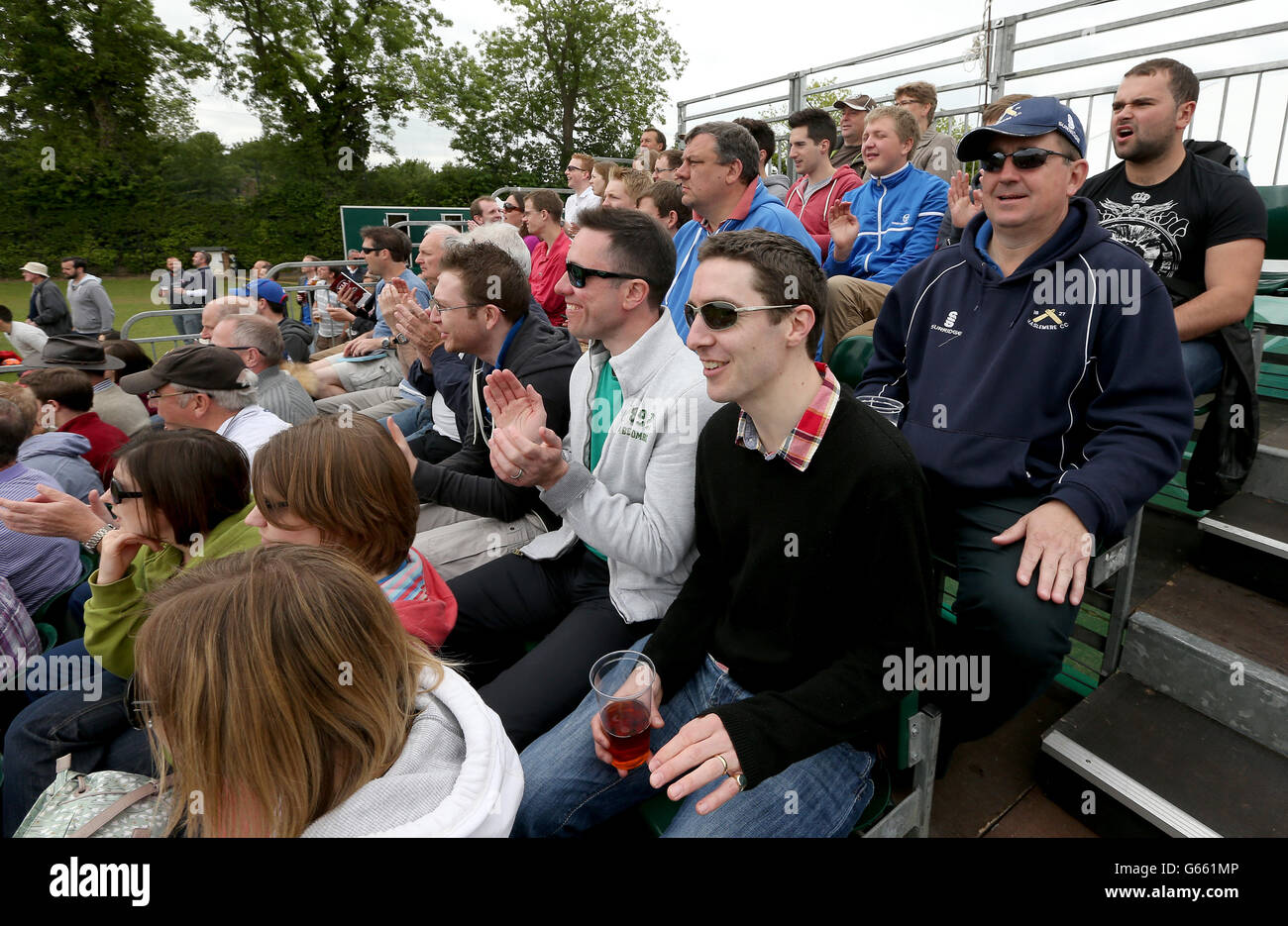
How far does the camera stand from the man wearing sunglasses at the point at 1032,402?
6.25 feet

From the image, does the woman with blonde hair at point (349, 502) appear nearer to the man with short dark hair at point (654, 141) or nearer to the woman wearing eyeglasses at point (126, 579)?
the woman wearing eyeglasses at point (126, 579)

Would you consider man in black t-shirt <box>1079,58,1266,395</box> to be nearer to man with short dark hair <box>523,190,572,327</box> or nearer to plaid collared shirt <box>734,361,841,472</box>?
plaid collared shirt <box>734,361,841,472</box>

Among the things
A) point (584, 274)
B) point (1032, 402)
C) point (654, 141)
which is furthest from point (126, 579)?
point (654, 141)

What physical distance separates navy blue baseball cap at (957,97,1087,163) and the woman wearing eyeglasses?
2.84 meters

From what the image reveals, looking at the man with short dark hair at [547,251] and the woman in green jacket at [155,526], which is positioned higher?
the man with short dark hair at [547,251]

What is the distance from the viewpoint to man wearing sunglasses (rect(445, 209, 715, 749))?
7.24 feet

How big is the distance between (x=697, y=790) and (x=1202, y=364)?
8.64 ft

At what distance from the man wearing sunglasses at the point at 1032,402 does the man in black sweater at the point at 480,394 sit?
160 cm

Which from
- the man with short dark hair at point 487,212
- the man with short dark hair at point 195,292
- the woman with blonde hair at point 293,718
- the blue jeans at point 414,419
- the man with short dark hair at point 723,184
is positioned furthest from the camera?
the man with short dark hair at point 195,292

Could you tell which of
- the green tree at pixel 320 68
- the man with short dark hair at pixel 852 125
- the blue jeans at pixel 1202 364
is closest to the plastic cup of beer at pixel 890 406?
the blue jeans at pixel 1202 364

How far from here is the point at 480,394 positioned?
3.56 meters

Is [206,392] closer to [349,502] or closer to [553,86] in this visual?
[349,502]

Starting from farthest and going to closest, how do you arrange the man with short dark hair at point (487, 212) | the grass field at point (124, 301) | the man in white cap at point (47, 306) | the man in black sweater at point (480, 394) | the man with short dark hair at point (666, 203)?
1. the grass field at point (124, 301)
2. the man in white cap at point (47, 306)
3. the man with short dark hair at point (487, 212)
4. the man with short dark hair at point (666, 203)
5. the man in black sweater at point (480, 394)
